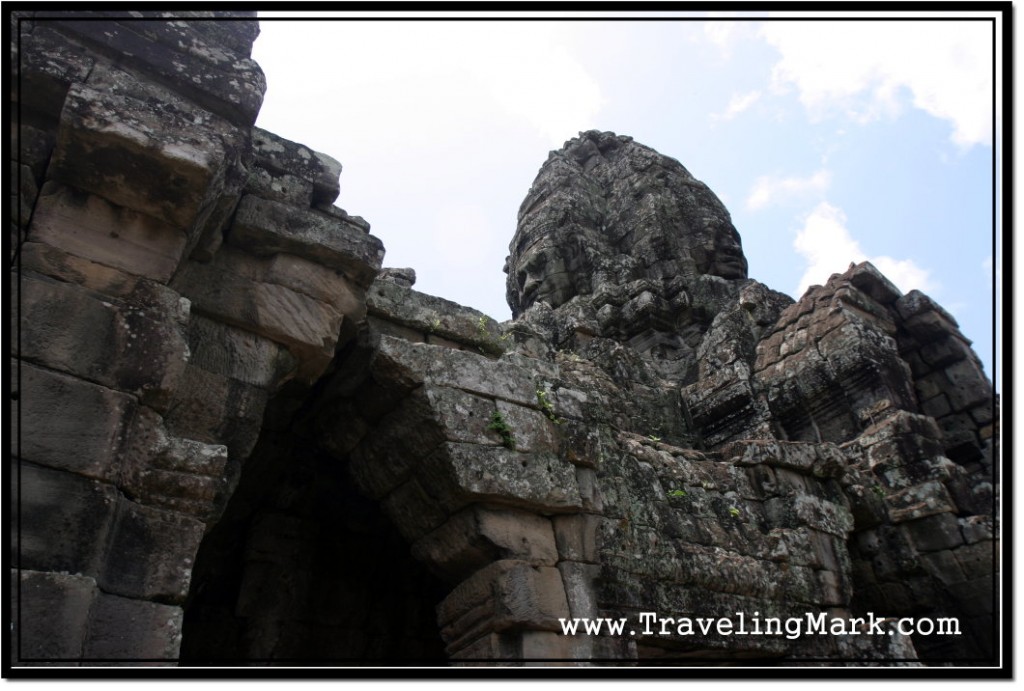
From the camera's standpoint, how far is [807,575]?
6.07m

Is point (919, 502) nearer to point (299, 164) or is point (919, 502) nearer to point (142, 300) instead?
point (299, 164)

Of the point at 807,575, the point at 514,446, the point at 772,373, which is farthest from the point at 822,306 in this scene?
the point at 514,446

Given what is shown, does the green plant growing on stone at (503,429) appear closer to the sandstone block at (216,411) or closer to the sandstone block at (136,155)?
the sandstone block at (216,411)

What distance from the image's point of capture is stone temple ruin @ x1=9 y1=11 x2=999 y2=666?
3.16 m

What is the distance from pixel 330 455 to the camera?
6.18 meters

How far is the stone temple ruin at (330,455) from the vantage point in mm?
3158

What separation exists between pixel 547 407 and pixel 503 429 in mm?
588

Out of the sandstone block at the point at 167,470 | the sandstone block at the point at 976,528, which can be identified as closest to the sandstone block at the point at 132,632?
the sandstone block at the point at 167,470

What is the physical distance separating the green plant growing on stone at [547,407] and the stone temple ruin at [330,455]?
21 mm

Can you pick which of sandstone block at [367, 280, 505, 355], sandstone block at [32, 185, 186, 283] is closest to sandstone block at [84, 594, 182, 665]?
sandstone block at [32, 185, 186, 283]

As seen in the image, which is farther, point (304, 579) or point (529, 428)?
point (304, 579)

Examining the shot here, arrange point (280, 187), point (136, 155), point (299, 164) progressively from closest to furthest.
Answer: point (136, 155) → point (280, 187) → point (299, 164)

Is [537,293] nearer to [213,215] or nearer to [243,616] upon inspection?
[243,616]

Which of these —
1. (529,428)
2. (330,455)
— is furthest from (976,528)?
(330,455)
